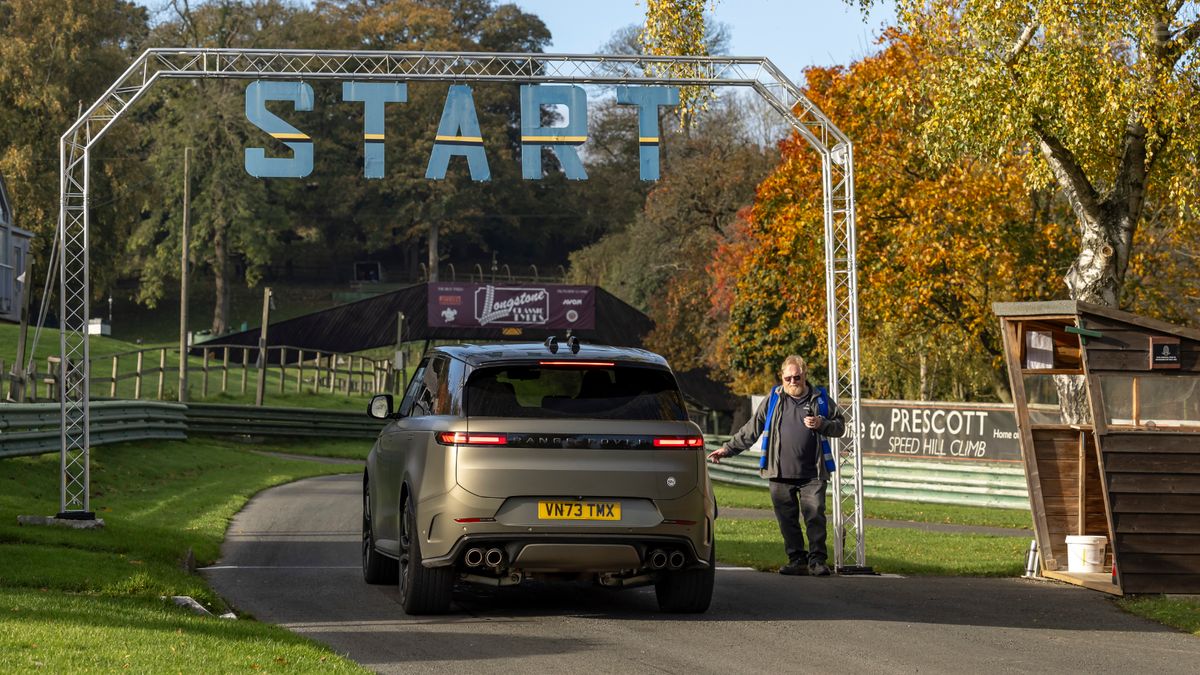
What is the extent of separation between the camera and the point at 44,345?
48.3 m

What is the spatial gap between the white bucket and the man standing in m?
2.38

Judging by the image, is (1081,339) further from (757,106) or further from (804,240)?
(757,106)

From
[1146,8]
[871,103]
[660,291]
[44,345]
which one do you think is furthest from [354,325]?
[1146,8]

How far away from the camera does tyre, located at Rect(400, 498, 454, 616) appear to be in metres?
7.93

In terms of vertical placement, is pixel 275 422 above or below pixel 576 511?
below

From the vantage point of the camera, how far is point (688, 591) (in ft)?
27.5

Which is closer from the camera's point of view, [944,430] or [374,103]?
[374,103]

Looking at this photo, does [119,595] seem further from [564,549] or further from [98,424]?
[98,424]

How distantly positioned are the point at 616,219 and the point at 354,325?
4260 cm

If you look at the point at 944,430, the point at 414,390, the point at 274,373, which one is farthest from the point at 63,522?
the point at 274,373

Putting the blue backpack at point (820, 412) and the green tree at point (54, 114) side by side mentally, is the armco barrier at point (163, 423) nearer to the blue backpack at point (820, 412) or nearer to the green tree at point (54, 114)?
the blue backpack at point (820, 412)

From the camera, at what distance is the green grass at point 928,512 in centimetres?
1958

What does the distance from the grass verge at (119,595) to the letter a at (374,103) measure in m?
4.64

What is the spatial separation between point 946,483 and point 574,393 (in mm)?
17054
